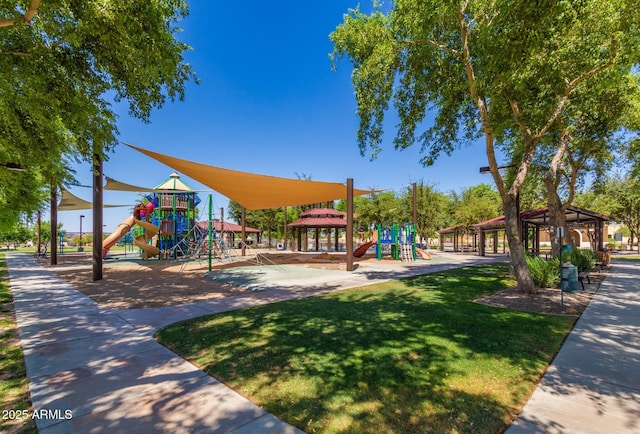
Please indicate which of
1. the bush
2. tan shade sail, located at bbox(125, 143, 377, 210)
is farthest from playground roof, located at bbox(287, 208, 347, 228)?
the bush

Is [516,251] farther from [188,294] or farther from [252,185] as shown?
[252,185]

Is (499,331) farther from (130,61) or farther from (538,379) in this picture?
(130,61)

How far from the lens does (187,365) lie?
11.6 ft

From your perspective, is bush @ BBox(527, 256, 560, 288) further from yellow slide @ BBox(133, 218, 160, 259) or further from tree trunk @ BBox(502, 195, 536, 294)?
yellow slide @ BBox(133, 218, 160, 259)

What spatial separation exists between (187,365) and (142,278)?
8741mm

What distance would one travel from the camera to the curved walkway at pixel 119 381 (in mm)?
2422

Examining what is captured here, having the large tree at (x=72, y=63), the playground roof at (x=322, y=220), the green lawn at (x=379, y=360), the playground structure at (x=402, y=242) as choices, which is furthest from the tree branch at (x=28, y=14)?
the playground roof at (x=322, y=220)

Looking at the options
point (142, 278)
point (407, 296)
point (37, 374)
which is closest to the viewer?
point (37, 374)

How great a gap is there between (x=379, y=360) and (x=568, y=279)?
579 centimetres

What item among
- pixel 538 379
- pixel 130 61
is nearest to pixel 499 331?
pixel 538 379

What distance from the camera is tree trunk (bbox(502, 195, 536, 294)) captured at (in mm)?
7762

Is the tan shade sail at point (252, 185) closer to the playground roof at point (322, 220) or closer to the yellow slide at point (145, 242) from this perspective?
the yellow slide at point (145, 242)

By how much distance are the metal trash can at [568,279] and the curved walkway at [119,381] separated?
6.46 metres

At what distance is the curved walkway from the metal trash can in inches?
254
